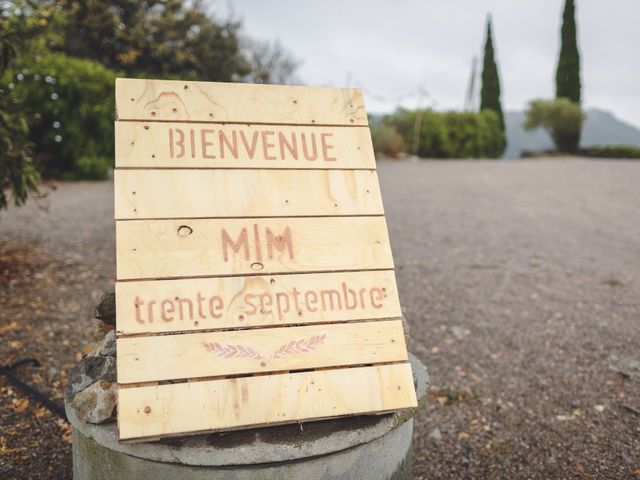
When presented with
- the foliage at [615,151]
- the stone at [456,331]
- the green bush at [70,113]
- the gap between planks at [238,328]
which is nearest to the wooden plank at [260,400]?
the gap between planks at [238,328]

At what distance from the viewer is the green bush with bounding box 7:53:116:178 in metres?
9.55

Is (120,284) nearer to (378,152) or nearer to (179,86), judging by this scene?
(179,86)

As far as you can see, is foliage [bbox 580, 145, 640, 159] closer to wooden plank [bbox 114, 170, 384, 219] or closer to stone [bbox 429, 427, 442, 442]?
stone [bbox 429, 427, 442, 442]

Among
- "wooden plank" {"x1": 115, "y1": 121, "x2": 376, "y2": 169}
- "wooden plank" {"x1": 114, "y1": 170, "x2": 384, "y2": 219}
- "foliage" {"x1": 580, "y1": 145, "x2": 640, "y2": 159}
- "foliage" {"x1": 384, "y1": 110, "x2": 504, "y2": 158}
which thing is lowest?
"wooden plank" {"x1": 114, "y1": 170, "x2": 384, "y2": 219}

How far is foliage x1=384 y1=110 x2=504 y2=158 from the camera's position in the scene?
684 inches

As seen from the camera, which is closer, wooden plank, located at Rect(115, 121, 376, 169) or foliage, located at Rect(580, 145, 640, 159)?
wooden plank, located at Rect(115, 121, 376, 169)

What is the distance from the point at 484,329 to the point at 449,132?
14.6 m

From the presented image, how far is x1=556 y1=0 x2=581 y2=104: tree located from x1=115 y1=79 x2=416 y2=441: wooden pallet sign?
2163cm

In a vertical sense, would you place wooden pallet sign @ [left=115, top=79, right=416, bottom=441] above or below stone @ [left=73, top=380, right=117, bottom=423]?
above

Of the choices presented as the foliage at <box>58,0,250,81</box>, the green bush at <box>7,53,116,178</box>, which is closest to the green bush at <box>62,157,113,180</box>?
the green bush at <box>7,53,116,178</box>

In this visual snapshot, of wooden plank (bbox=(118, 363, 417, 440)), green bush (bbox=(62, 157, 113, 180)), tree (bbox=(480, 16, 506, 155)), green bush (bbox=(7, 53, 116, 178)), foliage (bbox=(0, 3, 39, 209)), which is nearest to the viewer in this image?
wooden plank (bbox=(118, 363, 417, 440))

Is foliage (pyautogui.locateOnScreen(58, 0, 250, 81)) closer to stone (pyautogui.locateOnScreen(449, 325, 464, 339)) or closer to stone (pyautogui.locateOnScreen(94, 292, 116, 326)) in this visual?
stone (pyautogui.locateOnScreen(449, 325, 464, 339))

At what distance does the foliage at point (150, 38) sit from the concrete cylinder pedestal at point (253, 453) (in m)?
14.7

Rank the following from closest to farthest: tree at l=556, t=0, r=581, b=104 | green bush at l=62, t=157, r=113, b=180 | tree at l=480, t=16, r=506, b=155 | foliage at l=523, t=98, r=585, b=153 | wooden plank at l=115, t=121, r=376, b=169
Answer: wooden plank at l=115, t=121, r=376, b=169 < green bush at l=62, t=157, r=113, b=180 < foliage at l=523, t=98, r=585, b=153 < tree at l=556, t=0, r=581, b=104 < tree at l=480, t=16, r=506, b=155
